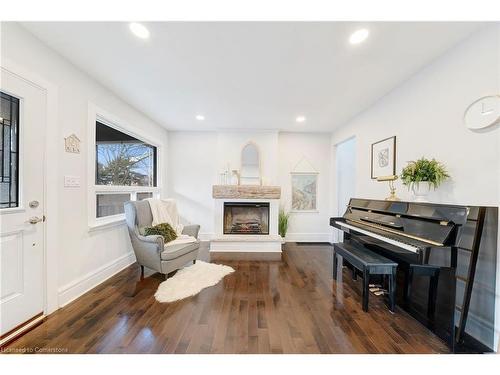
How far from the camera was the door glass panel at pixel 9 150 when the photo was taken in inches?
60.7

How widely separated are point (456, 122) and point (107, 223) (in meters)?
3.91

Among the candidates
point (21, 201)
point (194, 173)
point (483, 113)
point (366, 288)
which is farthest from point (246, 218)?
point (483, 113)

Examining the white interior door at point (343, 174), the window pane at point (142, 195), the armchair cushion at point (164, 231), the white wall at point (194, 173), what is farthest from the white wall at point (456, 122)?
the window pane at point (142, 195)

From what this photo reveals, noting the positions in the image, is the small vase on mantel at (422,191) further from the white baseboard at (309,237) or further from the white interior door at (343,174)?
the white baseboard at (309,237)

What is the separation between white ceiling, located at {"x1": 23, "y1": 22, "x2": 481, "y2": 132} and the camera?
5.15 feet

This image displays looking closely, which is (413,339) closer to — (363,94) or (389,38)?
(389,38)

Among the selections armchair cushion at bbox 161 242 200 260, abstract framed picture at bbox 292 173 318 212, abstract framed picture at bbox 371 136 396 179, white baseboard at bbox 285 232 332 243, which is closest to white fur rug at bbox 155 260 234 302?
armchair cushion at bbox 161 242 200 260

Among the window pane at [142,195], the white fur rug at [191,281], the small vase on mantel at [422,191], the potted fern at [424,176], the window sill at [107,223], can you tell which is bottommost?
the white fur rug at [191,281]

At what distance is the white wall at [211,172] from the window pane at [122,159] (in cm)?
60

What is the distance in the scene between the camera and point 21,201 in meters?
1.62

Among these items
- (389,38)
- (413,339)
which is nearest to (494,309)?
(413,339)

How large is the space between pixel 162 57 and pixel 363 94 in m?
2.51

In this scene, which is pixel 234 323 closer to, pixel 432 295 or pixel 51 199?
pixel 432 295

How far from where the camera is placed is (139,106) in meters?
3.15
